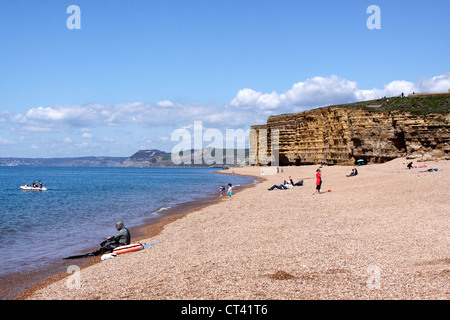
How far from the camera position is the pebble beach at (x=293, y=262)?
20.0 ft

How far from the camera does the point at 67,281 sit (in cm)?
851

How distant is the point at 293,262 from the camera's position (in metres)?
7.76

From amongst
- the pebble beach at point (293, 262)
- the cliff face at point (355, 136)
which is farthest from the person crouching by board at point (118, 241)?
the cliff face at point (355, 136)

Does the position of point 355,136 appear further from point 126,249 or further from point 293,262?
point 293,262

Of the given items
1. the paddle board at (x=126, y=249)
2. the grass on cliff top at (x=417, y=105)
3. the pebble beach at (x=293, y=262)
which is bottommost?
the paddle board at (x=126, y=249)

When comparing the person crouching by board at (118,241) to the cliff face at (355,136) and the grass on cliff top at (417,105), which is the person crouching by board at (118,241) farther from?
the grass on cliff top at (417,105)

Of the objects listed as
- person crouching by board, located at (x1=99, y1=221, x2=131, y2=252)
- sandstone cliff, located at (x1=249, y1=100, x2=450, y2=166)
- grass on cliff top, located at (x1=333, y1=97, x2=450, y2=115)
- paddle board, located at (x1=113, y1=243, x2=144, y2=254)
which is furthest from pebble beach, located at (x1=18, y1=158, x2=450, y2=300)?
grass on cliff top, located at (x1=333, y1=97, x2=450, y2=115)

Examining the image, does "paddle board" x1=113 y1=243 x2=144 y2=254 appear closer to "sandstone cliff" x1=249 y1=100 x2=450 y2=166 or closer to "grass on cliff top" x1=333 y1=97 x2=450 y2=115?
"sandstone cliff" x1=249 y1=100 x2=450 y2=166

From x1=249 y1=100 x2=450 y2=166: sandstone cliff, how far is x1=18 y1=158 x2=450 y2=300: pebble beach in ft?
110

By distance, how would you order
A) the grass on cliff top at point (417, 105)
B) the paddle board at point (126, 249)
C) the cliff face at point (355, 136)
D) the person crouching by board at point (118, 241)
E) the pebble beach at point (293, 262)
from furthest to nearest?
the grass on cliff top at point (417, 105), the cliff face at point (355, 136), the person crouching by board at point (118, 241), the paddle board at point (126, 249), the pebble beach at point (293, 262)

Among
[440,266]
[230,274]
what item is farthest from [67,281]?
[440,266]

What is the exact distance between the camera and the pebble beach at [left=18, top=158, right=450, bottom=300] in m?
6.09

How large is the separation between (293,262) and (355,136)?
4621cm
